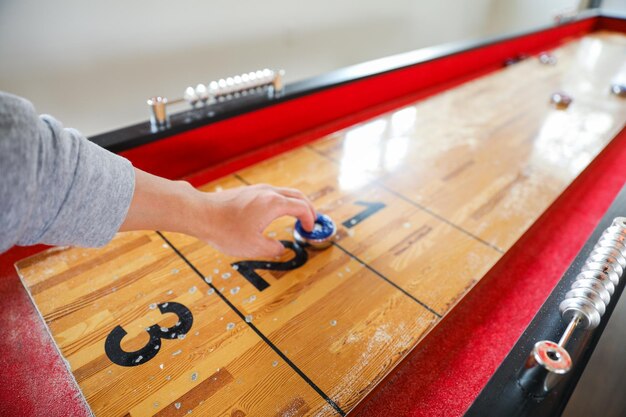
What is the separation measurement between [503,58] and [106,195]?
2.64 m

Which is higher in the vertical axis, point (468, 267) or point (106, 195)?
point (106, 195)

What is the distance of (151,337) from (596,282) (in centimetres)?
87

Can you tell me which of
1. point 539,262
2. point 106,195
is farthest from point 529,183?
point 106,195

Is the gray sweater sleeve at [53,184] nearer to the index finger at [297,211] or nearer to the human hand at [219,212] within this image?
the human hand at [219,212]

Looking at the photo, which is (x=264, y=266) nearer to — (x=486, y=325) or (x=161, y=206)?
(x=161, y=206)

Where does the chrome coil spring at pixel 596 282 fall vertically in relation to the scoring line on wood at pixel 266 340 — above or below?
above

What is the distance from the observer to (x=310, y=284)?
38.2 inches

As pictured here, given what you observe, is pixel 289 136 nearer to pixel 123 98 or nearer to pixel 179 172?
pixel 179 172

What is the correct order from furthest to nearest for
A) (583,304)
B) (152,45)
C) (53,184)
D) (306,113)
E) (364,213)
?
(152,45)
(306,113)
(364,213)
(583,304)
(53,184)

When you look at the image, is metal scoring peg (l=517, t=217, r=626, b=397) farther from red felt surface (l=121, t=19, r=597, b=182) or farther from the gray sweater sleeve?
red felt surface (l=121, t=19, r=597, b=182)

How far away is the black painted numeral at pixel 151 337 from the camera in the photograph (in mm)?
785

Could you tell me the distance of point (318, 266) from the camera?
102cm

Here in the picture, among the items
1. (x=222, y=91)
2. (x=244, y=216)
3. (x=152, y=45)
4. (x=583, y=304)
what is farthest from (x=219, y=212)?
(x=152, y=45)

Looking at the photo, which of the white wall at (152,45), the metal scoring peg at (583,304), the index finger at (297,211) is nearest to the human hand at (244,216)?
the index finger at (297,211)
